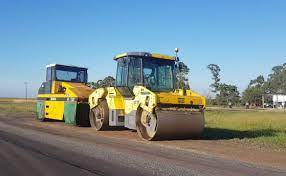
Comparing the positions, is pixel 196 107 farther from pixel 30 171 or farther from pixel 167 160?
pixel 30 171

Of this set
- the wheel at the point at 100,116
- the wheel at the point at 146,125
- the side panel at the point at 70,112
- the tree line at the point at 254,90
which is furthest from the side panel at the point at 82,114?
the tree line at the point at 254,90

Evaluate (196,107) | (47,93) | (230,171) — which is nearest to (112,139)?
(196,107)

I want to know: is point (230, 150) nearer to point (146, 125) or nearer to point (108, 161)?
point (146, 125)

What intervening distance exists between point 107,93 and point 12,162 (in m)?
7.92

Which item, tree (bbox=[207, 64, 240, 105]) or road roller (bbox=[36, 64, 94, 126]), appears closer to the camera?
road roller (bbox=[36, 64, 94, 126])

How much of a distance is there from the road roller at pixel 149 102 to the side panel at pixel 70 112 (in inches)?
58.4

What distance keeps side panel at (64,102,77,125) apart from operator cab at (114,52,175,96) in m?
4.17

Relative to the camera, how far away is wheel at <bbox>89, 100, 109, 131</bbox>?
16844 millimetres

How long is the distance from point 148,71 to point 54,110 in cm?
794

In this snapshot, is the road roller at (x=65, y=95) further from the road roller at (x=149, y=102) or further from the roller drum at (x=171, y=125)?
the roller drum at (x=171, y=125)

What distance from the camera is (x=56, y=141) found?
512 inches

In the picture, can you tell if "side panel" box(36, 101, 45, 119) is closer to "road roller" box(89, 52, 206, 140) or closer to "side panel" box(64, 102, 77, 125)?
"side panel" box(64, 102, 77, 125)

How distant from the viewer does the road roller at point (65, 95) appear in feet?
63.6

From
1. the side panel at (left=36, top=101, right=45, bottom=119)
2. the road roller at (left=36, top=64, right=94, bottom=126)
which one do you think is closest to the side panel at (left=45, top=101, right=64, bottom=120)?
the road roller at (left=36, top=64, right=94, bottom=126)
